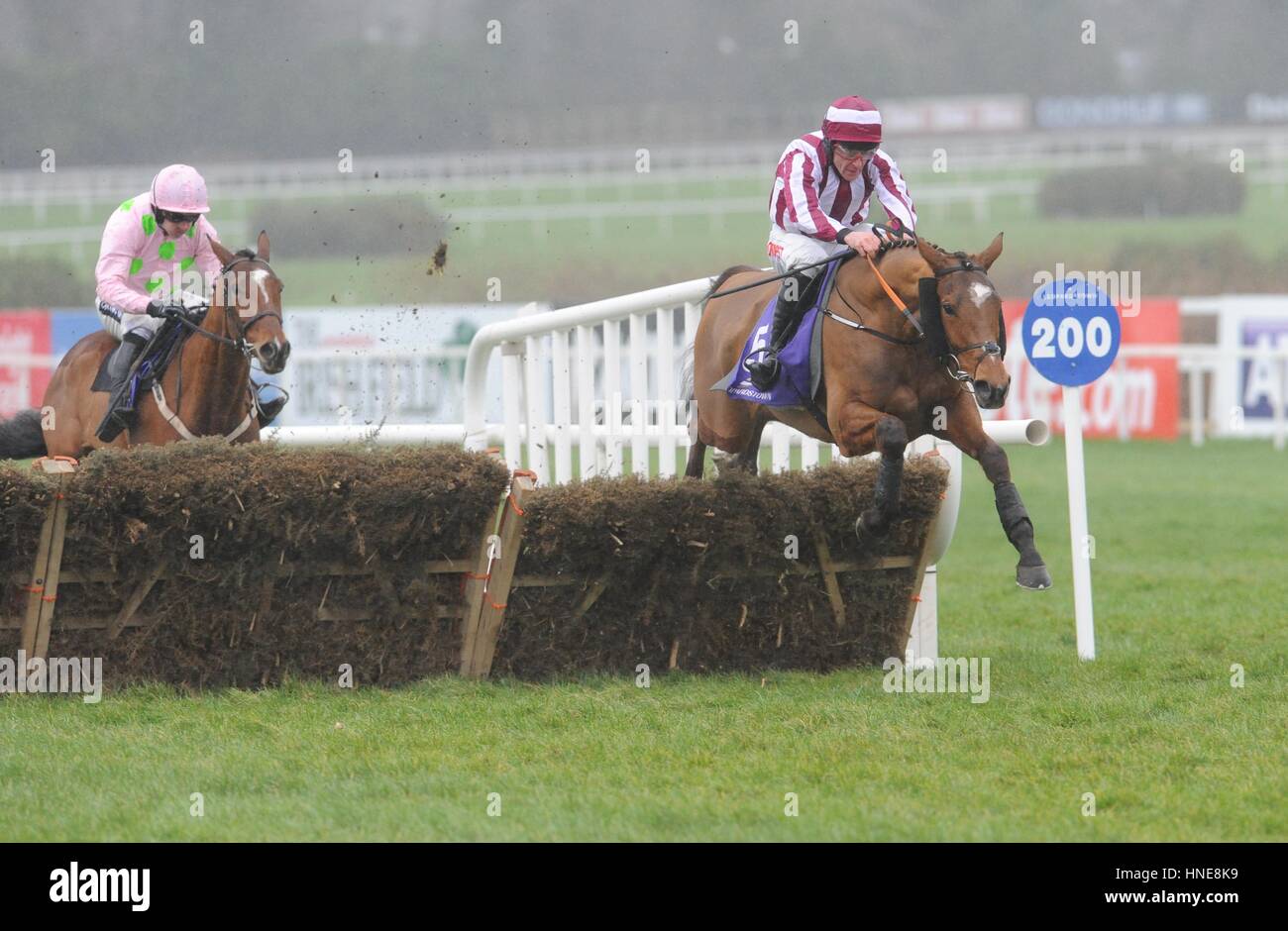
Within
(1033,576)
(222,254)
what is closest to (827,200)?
(1033,576)

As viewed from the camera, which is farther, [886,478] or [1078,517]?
[1078,517]

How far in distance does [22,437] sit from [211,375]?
1.48 m

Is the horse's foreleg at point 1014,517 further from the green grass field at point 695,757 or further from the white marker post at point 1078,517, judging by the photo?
the white marker post at point 1078,517

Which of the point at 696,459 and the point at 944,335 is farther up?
the point at 944,335

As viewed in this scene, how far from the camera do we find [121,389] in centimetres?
759

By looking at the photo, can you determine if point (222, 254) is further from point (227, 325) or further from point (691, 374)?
point (691, 374)

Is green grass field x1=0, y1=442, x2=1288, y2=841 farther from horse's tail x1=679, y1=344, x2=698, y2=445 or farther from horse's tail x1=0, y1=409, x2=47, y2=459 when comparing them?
horse's tail x1=0, y1=409, x2=47, y2=459

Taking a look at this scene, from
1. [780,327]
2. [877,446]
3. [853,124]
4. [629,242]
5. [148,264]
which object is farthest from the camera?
[629,242]

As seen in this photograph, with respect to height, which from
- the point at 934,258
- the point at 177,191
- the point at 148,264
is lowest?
the point at 934,258

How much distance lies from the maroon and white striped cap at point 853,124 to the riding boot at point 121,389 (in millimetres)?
3283

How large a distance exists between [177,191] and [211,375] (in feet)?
2.77

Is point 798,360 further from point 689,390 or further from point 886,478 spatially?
point 689,390

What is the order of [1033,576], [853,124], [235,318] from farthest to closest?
[235,318]
[853,124]
[1033,576]

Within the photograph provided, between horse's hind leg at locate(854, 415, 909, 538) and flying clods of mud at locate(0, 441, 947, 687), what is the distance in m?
0.12
